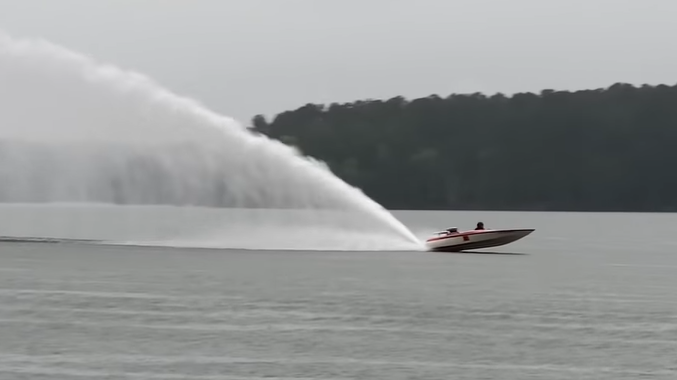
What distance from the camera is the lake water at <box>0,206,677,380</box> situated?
33.3 metres

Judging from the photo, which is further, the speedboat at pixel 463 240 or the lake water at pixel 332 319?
the speedboat at pixel 463 240

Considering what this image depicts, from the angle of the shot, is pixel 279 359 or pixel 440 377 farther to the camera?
pixel 279 359

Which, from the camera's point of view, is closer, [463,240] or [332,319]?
[332,319]

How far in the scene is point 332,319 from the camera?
4259 cm

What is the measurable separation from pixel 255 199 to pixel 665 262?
29.7 meters

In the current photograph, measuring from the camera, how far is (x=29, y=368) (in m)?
32.2

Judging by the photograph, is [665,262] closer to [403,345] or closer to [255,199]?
[255,199]

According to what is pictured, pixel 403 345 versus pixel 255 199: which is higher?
pixel 255 199

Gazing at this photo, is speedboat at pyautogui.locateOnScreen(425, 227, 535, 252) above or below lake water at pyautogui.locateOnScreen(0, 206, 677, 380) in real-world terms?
above

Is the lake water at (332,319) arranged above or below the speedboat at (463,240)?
below

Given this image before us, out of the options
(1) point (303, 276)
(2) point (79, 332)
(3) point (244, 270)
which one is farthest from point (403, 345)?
(3) point (244, 270)

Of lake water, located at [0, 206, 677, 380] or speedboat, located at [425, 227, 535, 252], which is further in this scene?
speedboat, located at [425, 227, 535, 252]

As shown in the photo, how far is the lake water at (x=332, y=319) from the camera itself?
3334 cm

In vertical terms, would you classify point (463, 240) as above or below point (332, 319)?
above
